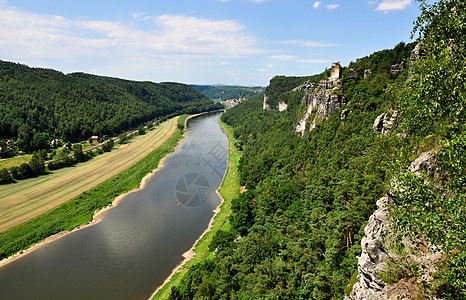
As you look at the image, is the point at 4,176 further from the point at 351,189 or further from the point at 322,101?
the point at 322,101

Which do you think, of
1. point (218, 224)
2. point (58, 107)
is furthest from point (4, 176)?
point (58, 107)

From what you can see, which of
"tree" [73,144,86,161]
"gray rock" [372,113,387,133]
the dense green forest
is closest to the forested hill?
"tree" [73,144,86,161]

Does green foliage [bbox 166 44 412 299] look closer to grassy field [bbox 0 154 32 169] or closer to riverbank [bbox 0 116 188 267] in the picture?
riverbank [bbox 0 116 188 267]

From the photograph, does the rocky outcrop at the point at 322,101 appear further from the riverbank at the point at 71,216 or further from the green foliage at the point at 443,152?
the riverbank at the point at 71,216

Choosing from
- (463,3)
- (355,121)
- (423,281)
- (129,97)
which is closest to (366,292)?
(423,281)

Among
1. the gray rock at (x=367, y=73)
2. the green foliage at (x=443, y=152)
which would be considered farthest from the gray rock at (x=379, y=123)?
the gray rock at (x=367, y=73)

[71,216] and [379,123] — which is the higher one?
[379,123]
